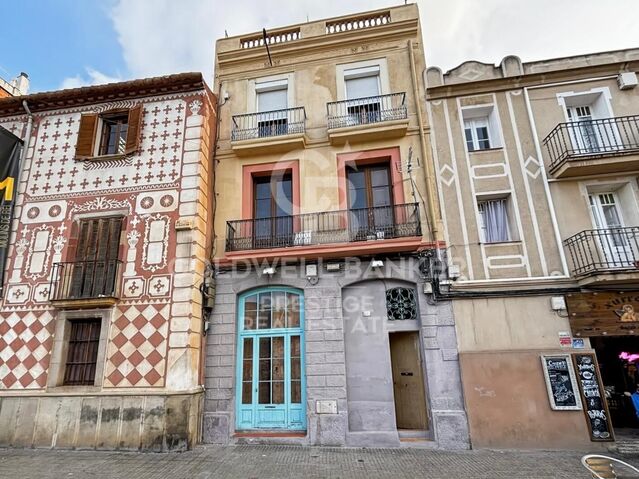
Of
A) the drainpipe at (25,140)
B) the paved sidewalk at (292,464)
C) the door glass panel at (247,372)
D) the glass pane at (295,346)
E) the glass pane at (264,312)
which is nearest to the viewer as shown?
the paved sidewalk at (292,464)

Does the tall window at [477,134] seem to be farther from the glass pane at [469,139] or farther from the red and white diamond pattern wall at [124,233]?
the red and white diamond pattern wall at [124,233]

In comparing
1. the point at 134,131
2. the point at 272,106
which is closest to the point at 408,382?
the point at 272,106

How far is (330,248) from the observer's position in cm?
823

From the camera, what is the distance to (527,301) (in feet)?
25.2

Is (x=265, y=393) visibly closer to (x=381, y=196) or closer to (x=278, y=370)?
(x=278, y=370)

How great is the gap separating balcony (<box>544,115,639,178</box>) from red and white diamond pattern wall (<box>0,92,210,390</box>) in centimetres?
889

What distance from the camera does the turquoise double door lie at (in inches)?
316

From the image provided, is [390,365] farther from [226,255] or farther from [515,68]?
[515,68]

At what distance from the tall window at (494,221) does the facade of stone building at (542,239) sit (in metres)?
0.03

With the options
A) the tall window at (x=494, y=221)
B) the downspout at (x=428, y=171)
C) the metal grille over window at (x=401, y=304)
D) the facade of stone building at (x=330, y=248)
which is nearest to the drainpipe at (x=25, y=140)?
the facade of stone building at (x=330, y=248)

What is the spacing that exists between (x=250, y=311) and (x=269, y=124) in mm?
5365

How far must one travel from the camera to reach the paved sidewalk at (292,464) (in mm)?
5879

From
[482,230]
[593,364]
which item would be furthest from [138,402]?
[593,364]

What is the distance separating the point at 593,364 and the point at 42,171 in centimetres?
1414
